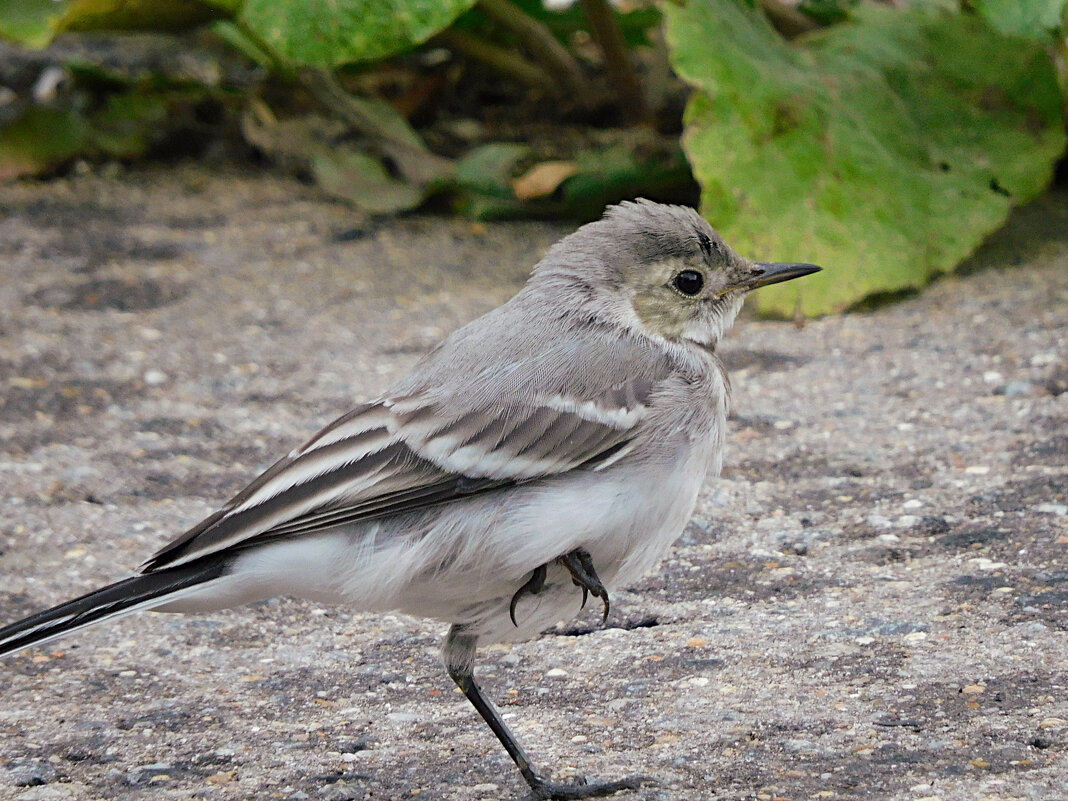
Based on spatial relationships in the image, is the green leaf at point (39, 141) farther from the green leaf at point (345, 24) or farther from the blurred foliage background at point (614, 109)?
the green leaf at point (345, 24)

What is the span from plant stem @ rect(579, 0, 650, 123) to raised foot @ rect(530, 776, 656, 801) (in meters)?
4.83

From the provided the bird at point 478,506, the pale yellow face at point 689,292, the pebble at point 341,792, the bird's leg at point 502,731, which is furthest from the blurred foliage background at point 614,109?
the pebble at point 341,792

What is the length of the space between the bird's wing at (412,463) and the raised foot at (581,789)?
72 centimetres

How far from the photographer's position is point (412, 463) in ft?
10.8

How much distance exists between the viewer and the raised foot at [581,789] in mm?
3211

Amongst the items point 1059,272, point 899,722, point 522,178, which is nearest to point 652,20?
point 522,178

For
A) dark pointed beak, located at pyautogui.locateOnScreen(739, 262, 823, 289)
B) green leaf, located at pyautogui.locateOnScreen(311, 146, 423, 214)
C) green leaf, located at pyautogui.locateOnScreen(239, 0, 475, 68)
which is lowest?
green leaf, located at pyautogui.locateOnScreen(311, 146, 423, 214)

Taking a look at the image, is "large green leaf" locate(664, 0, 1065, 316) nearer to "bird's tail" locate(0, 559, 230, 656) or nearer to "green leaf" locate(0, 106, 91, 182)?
"bird's tail" locate(0, 559, 230, 656)

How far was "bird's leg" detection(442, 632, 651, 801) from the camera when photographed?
10.6 ft

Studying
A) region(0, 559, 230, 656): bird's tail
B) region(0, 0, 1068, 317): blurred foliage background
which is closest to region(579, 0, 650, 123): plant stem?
region(0, 0, 1068, 317): blurred foliage background

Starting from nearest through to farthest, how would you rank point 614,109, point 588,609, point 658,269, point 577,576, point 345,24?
point 577,576 < point 658,269 < point 588,609 < point 345,24 < point 614,109

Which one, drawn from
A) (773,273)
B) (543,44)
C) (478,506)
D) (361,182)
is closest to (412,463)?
(478,506)

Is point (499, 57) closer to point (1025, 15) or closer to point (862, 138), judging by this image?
point (862, 138)

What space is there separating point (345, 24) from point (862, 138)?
7.85 feet
